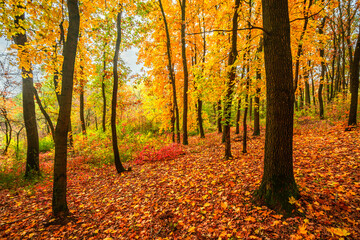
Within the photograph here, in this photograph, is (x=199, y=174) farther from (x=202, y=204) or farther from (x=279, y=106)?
(x=279, y=106)

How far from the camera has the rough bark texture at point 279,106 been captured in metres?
2.97

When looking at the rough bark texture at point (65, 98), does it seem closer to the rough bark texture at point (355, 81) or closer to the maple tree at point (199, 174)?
the maple tree at point (199, 174)

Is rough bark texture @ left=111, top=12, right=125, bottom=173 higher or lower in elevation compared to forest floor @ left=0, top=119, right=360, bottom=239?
higher

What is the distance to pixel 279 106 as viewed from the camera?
3000mm

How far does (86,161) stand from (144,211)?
714 cm

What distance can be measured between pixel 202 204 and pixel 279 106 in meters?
2.95

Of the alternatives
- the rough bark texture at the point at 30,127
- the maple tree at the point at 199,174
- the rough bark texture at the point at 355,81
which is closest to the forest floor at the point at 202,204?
the maple tree at the point at 199,174

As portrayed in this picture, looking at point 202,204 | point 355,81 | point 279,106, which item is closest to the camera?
point 279,106

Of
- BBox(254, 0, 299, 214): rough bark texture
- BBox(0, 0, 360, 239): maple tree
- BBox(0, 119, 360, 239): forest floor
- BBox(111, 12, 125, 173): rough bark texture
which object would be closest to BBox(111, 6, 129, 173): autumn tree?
BBox(111, 12, 125, 173): rough bark texture

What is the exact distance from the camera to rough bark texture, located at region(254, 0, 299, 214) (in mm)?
2969

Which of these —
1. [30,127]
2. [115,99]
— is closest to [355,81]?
[115,99]

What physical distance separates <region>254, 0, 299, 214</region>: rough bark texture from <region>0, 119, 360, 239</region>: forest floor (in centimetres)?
35

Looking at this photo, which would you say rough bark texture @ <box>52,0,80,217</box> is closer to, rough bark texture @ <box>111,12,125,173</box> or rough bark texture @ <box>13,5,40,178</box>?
rough bark texture @ <box>111,12,125,173</box>

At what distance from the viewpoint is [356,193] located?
3.14 metres
